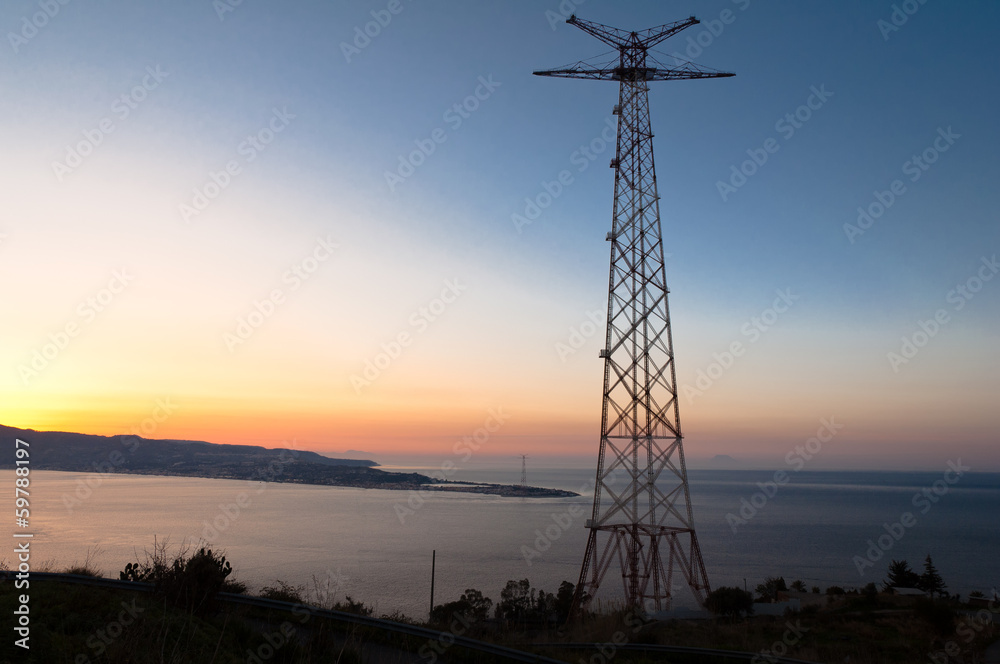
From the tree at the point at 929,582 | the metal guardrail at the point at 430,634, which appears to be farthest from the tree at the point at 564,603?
the tree at the point at 929,582

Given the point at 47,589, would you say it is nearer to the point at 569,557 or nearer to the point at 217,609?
the point at 217,609

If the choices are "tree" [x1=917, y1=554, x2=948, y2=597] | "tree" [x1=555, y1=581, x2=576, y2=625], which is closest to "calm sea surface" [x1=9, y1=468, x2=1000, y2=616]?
"tree" [x1=555, y1=581, x2=576, y2=625]

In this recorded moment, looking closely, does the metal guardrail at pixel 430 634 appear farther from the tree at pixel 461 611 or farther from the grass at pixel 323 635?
the tree at pixel 461 611

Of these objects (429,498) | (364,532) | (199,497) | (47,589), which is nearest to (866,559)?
(364,532)

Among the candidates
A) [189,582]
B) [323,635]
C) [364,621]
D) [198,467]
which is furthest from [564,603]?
[198,467]

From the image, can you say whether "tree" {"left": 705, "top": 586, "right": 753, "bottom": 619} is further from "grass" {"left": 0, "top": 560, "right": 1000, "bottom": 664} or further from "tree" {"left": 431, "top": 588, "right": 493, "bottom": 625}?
"tree" {"left": 431, "top": 588, "right": 493, "bottom": 625}

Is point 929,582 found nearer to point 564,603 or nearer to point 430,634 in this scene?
point 564,603
